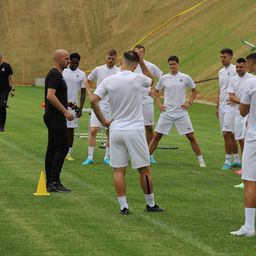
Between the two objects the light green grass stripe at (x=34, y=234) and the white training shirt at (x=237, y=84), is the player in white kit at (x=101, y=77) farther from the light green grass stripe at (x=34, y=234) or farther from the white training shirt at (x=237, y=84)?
the light green grass stripe at (x=34, y=234)

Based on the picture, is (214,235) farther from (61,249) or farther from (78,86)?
(78,86)

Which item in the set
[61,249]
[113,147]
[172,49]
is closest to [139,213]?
[113,147]

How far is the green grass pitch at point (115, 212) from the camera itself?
31.6 feet

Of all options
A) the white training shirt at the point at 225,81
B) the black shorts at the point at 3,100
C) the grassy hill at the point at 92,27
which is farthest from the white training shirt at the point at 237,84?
the grassy hill at the point at 92,27

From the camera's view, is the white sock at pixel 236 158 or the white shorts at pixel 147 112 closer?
the white sock at pixel 236 158

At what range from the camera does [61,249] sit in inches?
371

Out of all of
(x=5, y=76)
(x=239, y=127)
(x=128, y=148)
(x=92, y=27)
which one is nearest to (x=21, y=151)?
(x=239, y=127)

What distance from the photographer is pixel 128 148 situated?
1145 cm

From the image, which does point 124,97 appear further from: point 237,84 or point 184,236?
point 237,84

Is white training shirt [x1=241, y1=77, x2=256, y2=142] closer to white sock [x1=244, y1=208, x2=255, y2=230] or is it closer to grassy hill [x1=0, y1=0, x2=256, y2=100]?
white sock [x1=244, y1=208, x2=255, y2=230]

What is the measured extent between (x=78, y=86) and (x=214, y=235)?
8725 mm

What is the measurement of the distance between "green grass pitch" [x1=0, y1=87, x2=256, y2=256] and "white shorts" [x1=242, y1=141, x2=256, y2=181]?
28.1 inches

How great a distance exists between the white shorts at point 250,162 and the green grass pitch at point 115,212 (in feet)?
2.35

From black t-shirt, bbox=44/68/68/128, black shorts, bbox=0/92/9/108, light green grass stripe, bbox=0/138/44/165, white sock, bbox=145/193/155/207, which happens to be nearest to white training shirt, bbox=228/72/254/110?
black t-shirt, bbox=44/68/68/128
